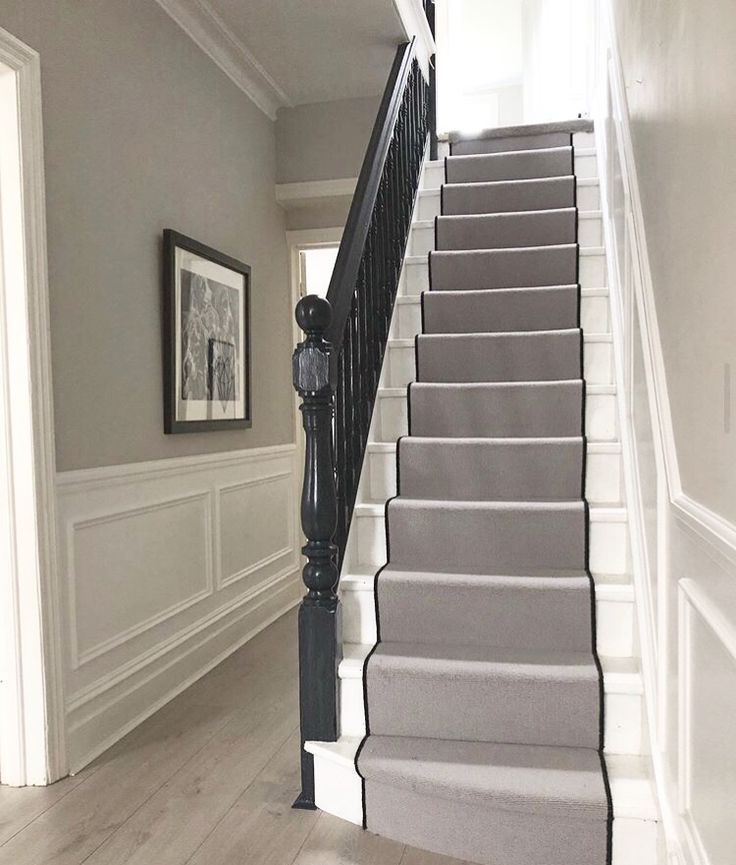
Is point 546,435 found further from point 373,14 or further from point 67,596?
point 373,14

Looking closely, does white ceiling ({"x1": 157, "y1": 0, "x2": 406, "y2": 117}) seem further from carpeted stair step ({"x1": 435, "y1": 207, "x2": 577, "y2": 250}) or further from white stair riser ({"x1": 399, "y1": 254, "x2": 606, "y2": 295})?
white stair riser ({"x1": 399, "y1": 254, "x2": 606, "y2": 295})

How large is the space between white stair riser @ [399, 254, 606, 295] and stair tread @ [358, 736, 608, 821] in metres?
2.13

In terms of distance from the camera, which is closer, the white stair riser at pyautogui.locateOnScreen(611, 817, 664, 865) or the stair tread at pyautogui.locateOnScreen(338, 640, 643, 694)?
the white stair riser at pyautogui.locateOnScreen(611, 817, 664, 865)

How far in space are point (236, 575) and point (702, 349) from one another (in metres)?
2.98

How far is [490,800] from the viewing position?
6.01 ft

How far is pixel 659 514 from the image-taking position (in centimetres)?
168

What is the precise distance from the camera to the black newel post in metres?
2.09

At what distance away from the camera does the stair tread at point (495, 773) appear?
70.2 inches

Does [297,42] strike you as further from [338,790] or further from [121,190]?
[338,790]

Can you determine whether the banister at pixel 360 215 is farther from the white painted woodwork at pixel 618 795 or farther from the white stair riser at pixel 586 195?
the white painted woodwork at pixel 618 795

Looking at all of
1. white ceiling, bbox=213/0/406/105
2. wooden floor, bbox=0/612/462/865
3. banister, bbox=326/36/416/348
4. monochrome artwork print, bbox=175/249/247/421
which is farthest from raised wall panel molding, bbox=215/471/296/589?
white ceiling, bbox=213/0/406/105

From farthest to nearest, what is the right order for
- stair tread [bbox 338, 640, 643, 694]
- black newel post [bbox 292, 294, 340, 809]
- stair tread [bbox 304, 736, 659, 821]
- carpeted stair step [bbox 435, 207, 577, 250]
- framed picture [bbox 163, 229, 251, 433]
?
1. carpeted stair step [bbox 435, 207, 577, 250]
2. framed picture [bbox 163, 229, 251, 433]
3. black newel post [bbox 292, 294, 340, 809]
4. stair tread [bbox 338, 640, 643, 694]
5. stair tread [bbox 304, 736, 659, 821]

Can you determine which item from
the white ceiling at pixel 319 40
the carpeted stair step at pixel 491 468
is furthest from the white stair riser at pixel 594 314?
the white ceiling at pixel 319 40

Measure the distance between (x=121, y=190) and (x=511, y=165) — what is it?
220cm
